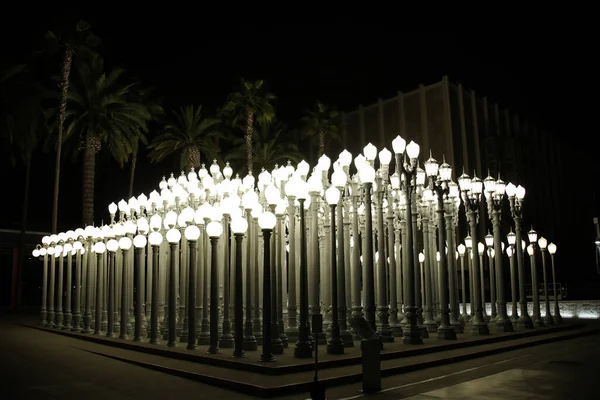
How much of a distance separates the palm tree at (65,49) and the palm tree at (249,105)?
10.7m

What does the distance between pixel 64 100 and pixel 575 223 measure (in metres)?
57.7

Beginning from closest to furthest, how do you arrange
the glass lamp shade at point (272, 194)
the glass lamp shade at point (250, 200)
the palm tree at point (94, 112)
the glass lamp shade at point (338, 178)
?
1. the glass lamp shade at point (272, 194)
2. the glass lamp shade at point (338, 178)
3. the glass lamp shade at point (250, 200)
4. the palm tree at point (94, 112)

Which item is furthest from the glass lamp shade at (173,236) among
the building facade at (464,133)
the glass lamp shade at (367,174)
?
the building facade at (464,133)

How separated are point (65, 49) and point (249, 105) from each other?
13367 mm

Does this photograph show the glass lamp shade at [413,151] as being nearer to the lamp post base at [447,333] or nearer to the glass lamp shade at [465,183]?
the glass lamp shade at [465,183]

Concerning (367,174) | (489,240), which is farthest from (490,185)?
(367,174)

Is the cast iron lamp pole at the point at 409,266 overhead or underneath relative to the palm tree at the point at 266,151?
underneath

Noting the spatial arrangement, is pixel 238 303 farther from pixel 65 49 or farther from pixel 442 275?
pixel 65 49

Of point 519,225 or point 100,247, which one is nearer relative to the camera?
point 519,225

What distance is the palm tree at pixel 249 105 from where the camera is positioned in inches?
1720

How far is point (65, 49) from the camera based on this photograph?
3703 centimetres

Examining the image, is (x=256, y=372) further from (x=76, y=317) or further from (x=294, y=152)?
(x=294, y=152)

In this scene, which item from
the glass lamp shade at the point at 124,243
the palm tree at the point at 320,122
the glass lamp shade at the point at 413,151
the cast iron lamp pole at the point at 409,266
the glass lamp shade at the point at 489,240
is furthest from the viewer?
the palm tree at the point at 320,122

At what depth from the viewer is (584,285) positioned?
42000 mm
